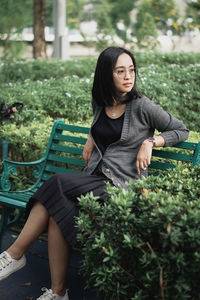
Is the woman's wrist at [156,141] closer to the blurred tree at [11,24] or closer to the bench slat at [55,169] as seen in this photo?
the bench slat at [55,169]

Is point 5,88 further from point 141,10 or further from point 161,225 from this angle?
point 141,10

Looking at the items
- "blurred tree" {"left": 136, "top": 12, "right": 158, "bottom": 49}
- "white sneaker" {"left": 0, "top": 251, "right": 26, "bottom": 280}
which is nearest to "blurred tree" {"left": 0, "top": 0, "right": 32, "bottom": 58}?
"white sneaker" {"left": 0, "top": 251, "right": 26, "bottom": 280}

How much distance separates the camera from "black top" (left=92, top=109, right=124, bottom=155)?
3.29 meters

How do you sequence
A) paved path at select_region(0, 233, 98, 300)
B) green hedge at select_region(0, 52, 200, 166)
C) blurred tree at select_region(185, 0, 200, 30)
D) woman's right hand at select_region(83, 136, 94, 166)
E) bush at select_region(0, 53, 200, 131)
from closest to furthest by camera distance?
1. paved path at select_region(0, 233, 98, 300)
2. woman's right hand at select_region(83, 136, 94, 166)
3. green hedge at select_region(0, 52, 200, 166)
4. bush at select_region(0, 53, 200, 131)
5. blurred tree at select_region(185, 0, 200, 30)

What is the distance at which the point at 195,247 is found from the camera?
201cm

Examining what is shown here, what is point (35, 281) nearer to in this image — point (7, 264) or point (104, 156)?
point (7, 264)

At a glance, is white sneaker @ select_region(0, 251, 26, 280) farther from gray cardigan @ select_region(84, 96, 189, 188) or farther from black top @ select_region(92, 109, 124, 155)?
black top @ select_region(92, 109, 124, 155)

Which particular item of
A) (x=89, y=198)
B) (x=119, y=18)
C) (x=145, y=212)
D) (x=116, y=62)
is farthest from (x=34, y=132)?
(x=119, y=18)

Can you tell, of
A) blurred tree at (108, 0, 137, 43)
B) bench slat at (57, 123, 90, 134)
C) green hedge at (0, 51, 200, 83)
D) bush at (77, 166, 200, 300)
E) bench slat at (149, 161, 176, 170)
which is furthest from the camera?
blurred tree at (108, 0, 137, 43)

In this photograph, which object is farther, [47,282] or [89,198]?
[47,282]

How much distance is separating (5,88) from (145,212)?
13.6 ft

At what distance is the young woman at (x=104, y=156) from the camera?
2852 millimetres

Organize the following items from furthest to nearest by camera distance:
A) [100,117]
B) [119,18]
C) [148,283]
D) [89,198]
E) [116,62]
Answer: [119,18] → [100,117] → [116,62] → [89,198] → [148,283]

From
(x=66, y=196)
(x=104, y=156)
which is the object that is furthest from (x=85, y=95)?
(x=66, y=196)
